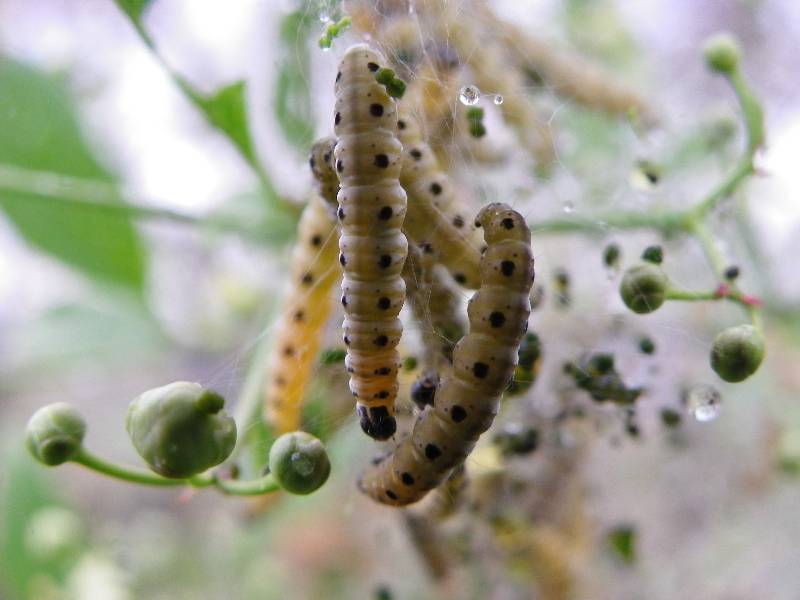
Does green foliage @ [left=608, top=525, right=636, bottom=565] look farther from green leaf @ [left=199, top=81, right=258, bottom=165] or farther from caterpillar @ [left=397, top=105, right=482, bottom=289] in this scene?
green leaf @ [left=199, top=81, right=258, bottom=165]

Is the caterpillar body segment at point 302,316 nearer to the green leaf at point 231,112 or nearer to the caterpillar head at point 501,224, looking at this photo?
the caterpillar head at point 501,224

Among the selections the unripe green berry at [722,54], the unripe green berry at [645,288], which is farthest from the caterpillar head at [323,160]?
the unripe green berry at [722,54]

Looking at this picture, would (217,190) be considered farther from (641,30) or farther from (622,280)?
(622,280)

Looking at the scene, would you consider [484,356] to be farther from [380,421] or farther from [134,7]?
[134,7]

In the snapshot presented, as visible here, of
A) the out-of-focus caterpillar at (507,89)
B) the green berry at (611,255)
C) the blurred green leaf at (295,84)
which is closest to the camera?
the green berry at (611,255)

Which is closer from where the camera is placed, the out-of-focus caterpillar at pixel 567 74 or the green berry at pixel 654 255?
the green berry at pixel 654 255

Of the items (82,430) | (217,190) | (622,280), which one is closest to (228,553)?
(217,190)
